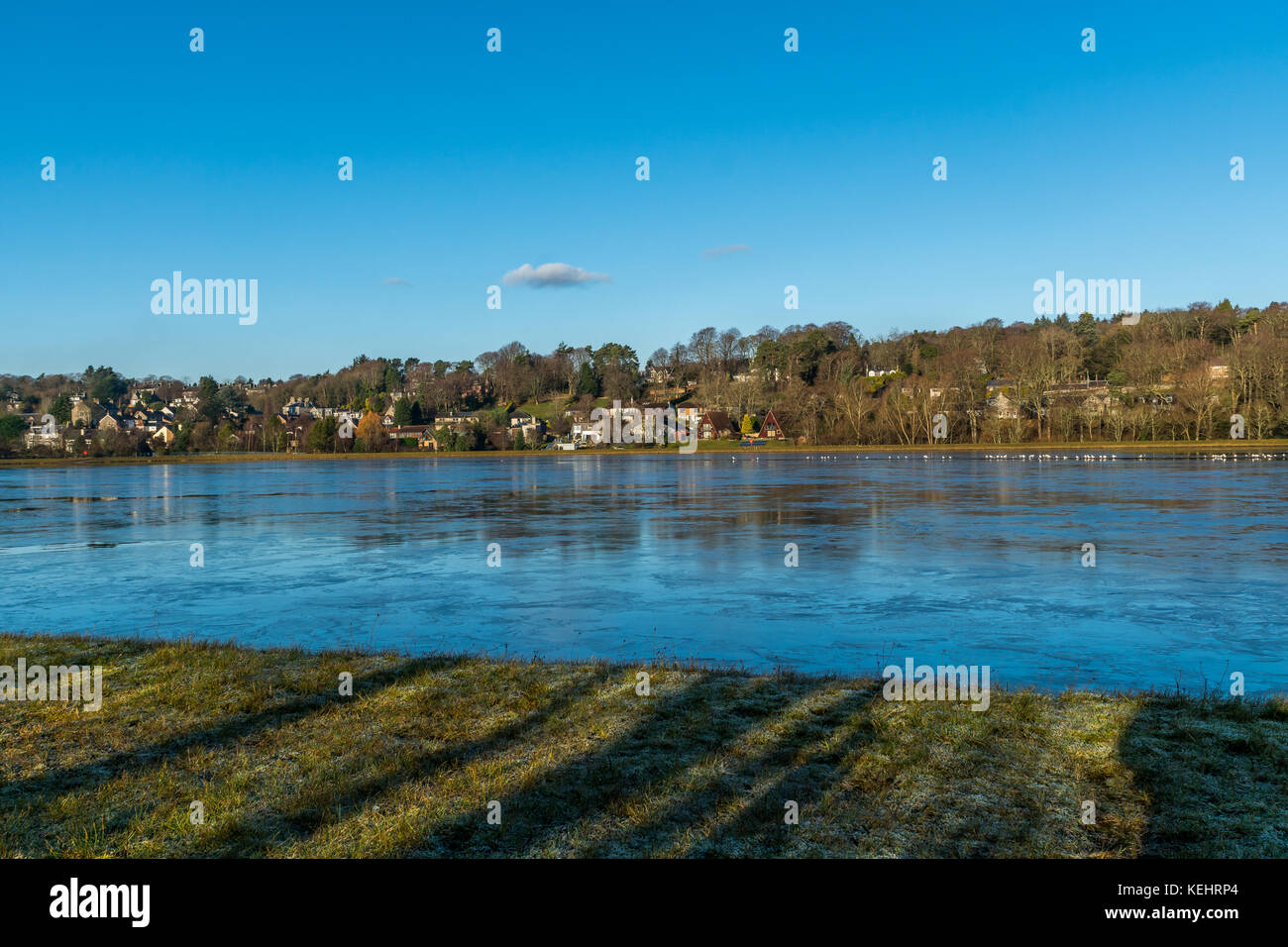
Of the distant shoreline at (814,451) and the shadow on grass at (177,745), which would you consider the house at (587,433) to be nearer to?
the distant shoreline at (814,451)

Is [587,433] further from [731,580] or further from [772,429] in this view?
[731,580]

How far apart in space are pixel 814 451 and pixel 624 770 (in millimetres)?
103593

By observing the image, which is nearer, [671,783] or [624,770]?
[671,783]

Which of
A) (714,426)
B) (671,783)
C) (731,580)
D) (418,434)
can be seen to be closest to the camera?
(671,783)

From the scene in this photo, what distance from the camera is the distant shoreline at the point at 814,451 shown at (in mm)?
81219

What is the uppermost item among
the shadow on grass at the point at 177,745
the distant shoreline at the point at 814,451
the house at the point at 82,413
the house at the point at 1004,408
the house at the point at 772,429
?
the house at the point at 82,413

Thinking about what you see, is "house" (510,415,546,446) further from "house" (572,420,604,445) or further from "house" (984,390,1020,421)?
"house" (984,390,1020,421)

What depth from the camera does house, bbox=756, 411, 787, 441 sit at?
413 feet

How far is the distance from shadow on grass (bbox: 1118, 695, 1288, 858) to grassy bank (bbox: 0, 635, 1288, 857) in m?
0.02

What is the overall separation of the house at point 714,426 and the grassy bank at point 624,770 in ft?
447

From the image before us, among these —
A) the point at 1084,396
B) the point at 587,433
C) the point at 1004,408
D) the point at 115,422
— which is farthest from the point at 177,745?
the point at 115,422

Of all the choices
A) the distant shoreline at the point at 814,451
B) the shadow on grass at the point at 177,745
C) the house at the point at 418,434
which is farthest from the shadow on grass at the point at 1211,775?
the house at the point at 418,434

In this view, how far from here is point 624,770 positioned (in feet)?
19.2

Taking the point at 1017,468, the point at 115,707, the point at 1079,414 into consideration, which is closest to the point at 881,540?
the point at 115,707
